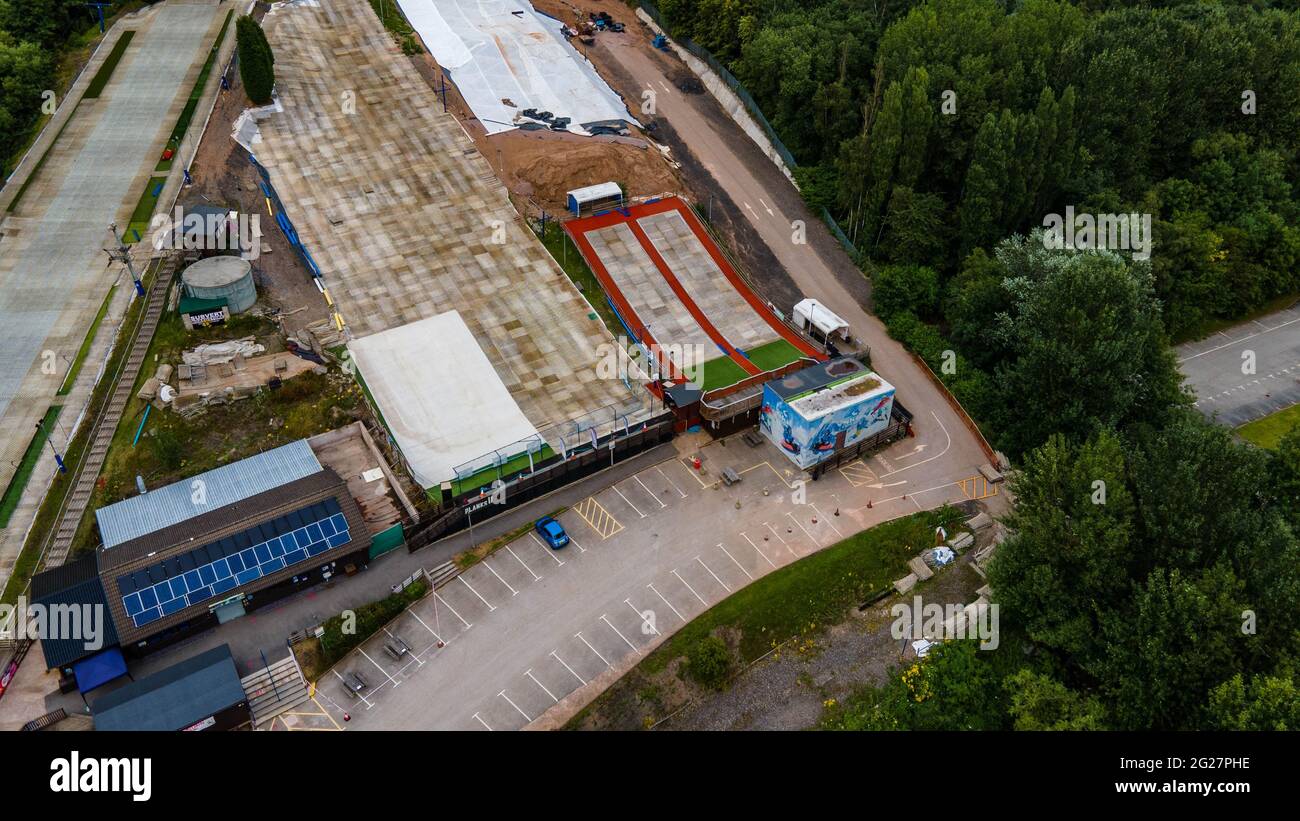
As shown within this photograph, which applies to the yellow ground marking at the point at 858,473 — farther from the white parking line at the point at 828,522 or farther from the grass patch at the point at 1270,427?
the grass patch at the point at 1270,427

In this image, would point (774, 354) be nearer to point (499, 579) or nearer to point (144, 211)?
point (499, 579)

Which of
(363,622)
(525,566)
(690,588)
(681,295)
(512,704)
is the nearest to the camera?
(512,704)

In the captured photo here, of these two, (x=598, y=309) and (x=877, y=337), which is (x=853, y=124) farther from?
(x=598, y=309)

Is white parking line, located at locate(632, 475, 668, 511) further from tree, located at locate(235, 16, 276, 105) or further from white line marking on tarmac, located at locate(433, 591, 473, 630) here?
tree, located at locate(235, 16, 276, 105)

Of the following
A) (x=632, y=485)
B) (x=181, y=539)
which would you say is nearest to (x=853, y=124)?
(x=632, y=485)

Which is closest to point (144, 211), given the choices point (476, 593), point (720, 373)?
point (476, 593)

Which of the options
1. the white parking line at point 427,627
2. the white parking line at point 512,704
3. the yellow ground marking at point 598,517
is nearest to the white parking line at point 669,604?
the yellow ground marking at point 598,517
